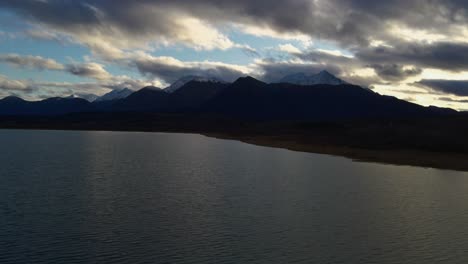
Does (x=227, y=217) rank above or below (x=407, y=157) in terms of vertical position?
below

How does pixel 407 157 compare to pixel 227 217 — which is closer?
pixel 227 217

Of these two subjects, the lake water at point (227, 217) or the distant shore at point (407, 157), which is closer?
the lake water at point (227, 217)

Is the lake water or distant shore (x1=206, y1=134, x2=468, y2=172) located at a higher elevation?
distant shore (x1=206, y1=134, x2=468, y2=172)

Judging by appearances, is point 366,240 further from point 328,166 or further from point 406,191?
point 328,166

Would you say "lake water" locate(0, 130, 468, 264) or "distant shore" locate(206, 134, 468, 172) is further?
"distant shore" locate(206, 134, 468, 172)

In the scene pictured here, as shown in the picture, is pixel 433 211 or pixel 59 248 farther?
pixel 433 211

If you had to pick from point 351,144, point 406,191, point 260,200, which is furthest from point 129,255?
point 351,144

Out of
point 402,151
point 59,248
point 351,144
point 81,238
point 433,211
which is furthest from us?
point 351,144

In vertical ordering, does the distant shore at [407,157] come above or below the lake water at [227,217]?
above
